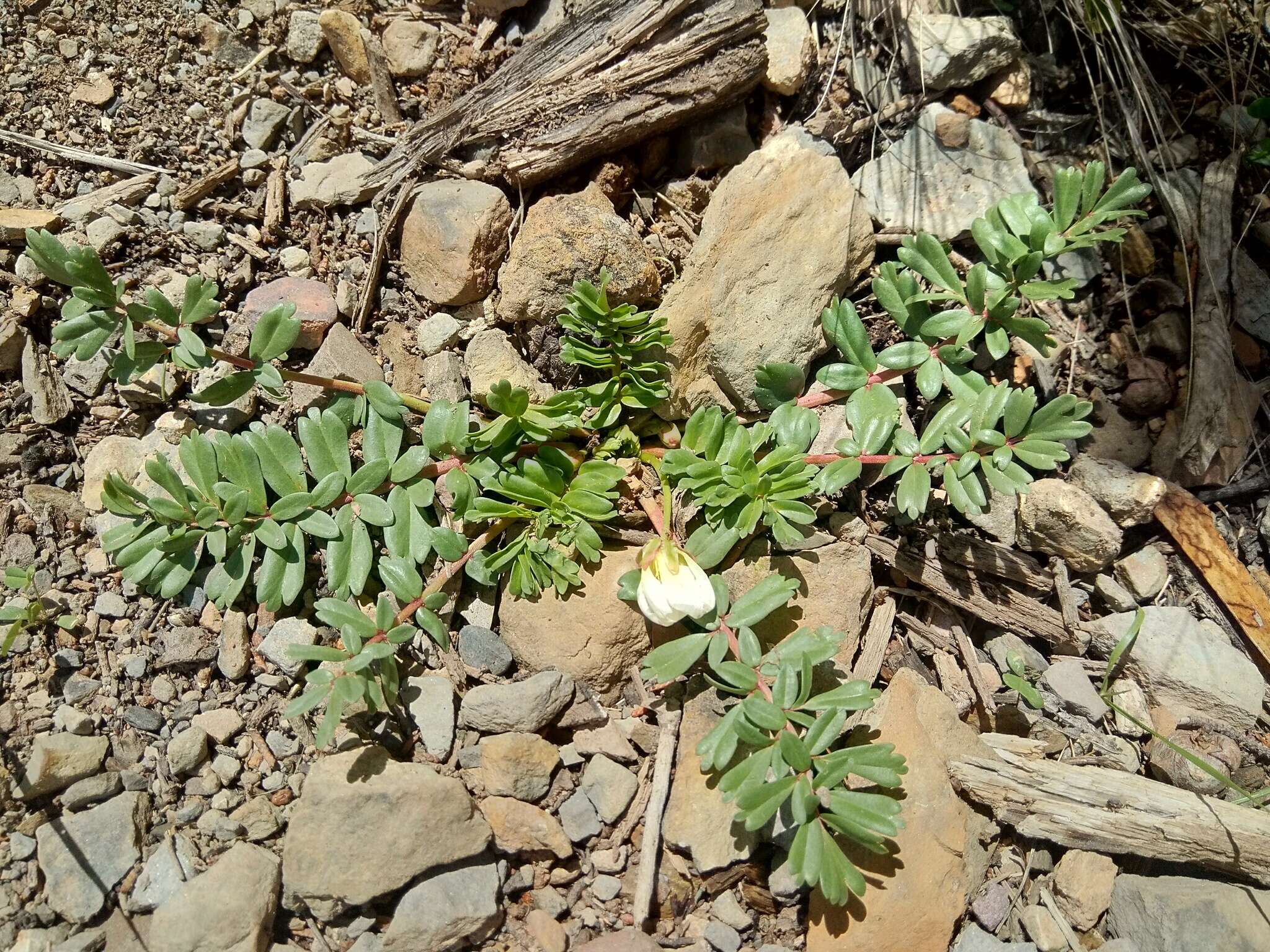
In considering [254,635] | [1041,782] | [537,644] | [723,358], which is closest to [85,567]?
[254,635]

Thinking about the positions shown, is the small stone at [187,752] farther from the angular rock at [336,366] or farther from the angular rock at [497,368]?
the angular rock at [497,368]

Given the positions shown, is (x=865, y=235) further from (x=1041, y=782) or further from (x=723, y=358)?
(x=1041, y=782)

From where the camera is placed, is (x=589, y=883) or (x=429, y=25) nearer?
(x=589, y=883)

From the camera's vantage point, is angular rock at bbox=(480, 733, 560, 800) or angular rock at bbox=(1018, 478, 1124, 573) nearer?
angular rock at bbox=(480, 733, 560, 800)

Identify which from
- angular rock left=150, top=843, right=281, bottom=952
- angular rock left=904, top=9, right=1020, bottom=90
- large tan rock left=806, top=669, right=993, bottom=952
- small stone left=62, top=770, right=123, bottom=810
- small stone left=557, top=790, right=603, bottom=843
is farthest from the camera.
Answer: angular rock left=904, top=9, right=1020, bottom=90

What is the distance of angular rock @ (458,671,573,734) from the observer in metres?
3.13

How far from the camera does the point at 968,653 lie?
3.39 metres

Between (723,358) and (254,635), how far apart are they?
1987mm

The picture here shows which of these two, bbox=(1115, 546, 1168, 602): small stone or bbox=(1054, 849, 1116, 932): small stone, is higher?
bbox=(1115, 546, 1168, 602): small stone

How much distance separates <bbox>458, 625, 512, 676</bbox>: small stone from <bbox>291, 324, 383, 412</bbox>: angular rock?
1069 millimetres

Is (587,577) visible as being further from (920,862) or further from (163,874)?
(163,874)

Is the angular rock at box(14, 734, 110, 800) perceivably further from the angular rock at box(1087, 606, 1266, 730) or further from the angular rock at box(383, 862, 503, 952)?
the angular rock at box(1087, 606, 1266, 730)

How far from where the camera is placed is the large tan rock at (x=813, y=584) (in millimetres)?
3287

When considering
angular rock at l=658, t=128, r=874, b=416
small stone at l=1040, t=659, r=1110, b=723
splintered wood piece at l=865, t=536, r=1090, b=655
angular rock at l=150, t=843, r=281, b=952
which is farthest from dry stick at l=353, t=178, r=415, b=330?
small stone at l=1040, t=659, r=1110, b=723
